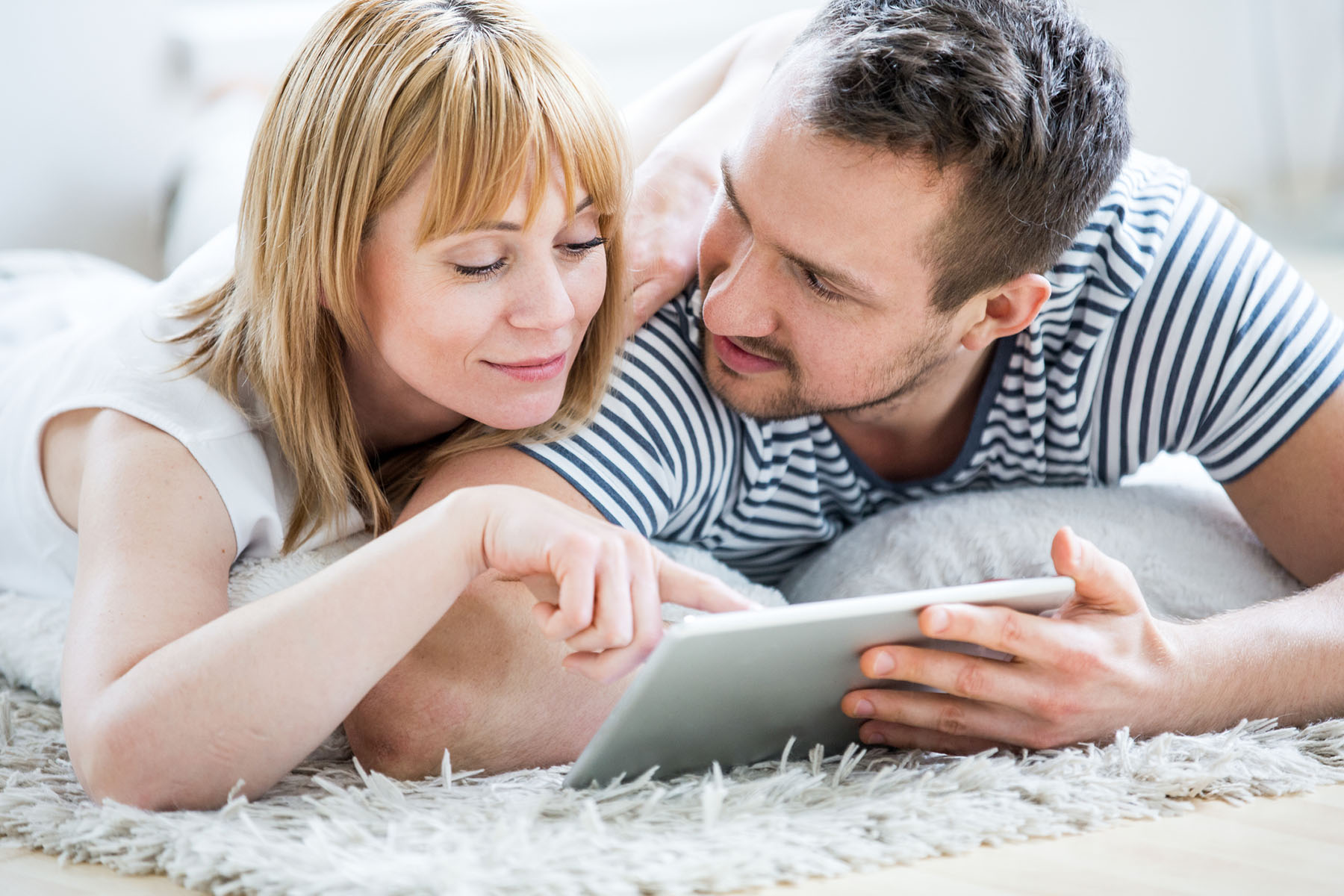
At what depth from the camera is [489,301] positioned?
105 centimetres

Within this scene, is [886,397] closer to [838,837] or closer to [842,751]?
[842,751]

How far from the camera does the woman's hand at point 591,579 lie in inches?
31.3

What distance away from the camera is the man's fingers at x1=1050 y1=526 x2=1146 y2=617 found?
2.91 ft

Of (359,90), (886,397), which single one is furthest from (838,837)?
(359,90)

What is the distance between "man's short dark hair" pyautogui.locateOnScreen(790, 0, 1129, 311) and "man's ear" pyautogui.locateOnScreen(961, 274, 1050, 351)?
0.02 metres

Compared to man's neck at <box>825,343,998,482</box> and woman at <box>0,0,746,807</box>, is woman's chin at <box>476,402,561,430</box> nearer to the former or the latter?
woman at <box>0,0,746,807</box>

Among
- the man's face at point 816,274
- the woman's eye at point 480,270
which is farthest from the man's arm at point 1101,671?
the woman's eye at point 480,270

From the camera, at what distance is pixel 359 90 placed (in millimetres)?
1032

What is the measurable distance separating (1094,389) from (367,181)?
78 cm

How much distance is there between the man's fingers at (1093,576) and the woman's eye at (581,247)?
477 mm

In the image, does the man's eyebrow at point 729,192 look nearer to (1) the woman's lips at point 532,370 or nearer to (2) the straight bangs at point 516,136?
(2) the straight bangs at point 516,136

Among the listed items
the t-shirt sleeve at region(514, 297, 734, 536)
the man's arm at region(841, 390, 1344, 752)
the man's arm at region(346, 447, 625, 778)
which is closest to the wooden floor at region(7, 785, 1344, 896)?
the man's arm at region(841, 390, 1344, 752)

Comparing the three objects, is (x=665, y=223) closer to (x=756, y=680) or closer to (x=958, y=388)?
(x=958, y=388)

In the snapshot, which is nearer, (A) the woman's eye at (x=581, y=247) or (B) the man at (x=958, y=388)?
(B) the man at (x=958, y=388)
